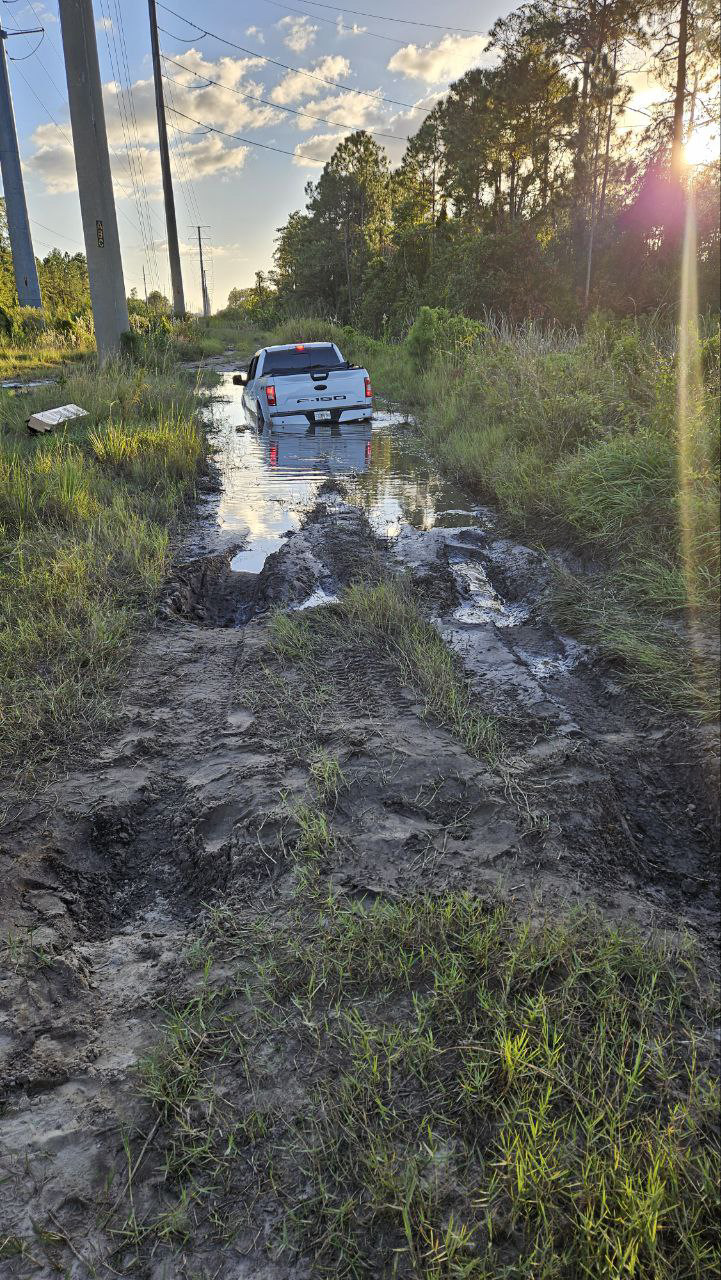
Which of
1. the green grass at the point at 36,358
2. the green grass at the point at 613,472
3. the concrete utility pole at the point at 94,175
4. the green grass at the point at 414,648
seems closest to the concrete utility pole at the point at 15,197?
the green grass at the point at 36,358

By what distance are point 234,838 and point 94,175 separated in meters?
14.4

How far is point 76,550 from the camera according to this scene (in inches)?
211

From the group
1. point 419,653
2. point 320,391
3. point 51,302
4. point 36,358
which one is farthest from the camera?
point 51,302

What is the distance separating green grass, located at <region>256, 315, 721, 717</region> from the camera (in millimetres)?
4344

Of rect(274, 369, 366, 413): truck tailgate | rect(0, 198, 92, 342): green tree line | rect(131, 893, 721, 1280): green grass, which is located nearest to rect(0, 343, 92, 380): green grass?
rect(0, 198, 92, 342): green tree line

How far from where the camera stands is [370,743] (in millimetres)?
3412

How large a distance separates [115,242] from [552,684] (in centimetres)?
1351

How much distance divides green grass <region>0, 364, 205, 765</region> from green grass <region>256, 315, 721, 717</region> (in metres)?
3.13

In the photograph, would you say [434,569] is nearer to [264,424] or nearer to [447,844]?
[447,844]

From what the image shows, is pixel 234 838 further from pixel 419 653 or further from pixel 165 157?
pixel 165 157

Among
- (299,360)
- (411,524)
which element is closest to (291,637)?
(411,524)

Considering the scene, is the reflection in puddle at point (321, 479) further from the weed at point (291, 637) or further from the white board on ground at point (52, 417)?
the white board on ground at point (52, 417)

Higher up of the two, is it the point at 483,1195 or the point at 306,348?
the point at 306,348

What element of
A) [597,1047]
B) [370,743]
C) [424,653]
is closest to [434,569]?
[424,653]
